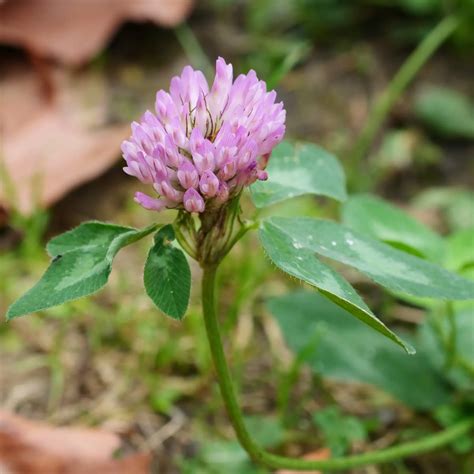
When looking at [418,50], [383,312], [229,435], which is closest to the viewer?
[229,435]

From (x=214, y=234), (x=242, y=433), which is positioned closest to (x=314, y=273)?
(x=214, y=234)

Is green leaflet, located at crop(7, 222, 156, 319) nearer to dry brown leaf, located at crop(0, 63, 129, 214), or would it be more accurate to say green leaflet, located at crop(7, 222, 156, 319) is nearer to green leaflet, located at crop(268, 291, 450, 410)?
green leaflet, located at crop(268, 291, 450, 410)

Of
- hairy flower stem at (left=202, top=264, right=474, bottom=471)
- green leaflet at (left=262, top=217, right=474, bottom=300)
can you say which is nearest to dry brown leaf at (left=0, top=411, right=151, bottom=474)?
hairy flower stem at (left=202, top=264, right=474, bottom=471)

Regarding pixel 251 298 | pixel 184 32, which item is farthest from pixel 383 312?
pixel 184 32

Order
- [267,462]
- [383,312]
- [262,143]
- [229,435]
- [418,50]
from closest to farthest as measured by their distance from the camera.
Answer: [262,143] → [267,462] → [229,435] → [383,312] → [418,50]

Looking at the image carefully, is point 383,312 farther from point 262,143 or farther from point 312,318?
point 262,143
